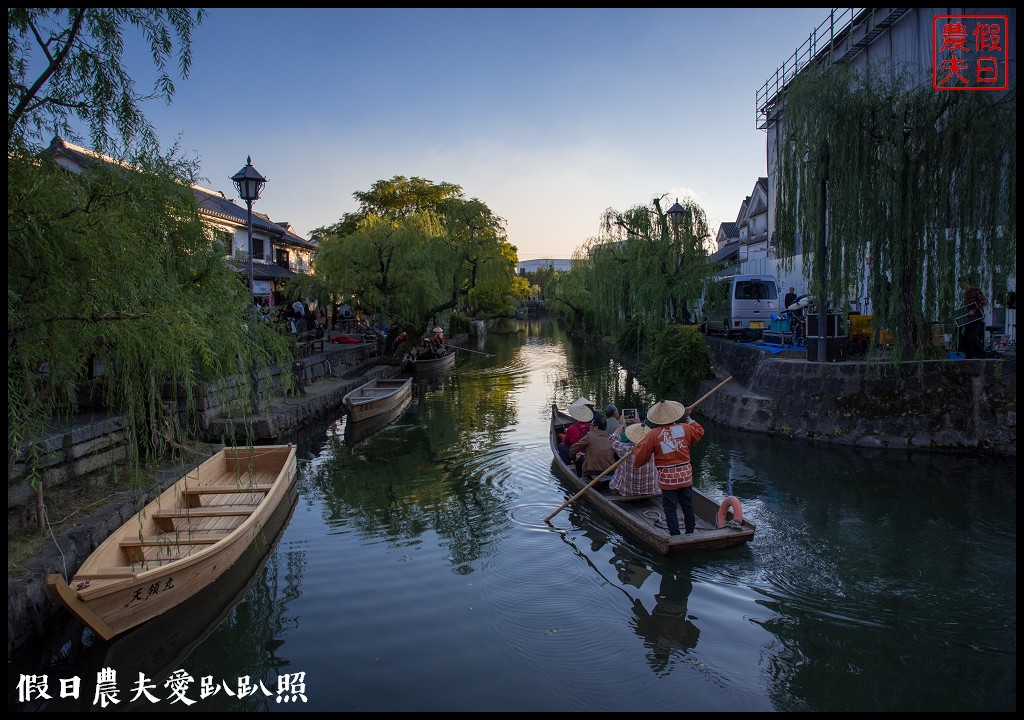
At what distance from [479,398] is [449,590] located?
40.7ft

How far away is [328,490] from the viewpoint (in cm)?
1030

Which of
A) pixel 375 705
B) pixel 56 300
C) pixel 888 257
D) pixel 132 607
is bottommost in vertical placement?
pixel 375 705

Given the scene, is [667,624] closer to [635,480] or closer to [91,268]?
[635,480]

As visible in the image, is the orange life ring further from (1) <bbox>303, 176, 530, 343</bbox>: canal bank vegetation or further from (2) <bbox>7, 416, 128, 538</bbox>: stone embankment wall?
(1) <bbox>303, 176, 530, 343</bbox>: canal bank vegetation

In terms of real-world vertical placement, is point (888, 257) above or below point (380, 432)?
above

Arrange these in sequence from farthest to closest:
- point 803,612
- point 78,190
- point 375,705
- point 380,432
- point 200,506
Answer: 1. point 380,432
2. point 200,506
3. point 803,612
4. point 78,190
5. point 375,705

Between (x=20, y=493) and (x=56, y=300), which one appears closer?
(x=56, y=300)

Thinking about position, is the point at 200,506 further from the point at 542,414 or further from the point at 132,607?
the point at 542,414

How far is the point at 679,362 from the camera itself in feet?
50.4

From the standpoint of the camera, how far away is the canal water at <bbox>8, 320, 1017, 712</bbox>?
4820mm

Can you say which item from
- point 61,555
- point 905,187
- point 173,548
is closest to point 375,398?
point 173,548

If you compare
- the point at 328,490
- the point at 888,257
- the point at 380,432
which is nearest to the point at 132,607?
the point at 328,490

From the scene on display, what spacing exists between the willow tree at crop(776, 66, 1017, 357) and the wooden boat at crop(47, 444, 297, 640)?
10298 mm

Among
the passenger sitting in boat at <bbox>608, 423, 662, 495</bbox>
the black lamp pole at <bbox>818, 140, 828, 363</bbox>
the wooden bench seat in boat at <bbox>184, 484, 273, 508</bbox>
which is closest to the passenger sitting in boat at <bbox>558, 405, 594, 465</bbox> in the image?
the passenger sitting in boat at <bbox>608, 423, 662, 495</bbox>
